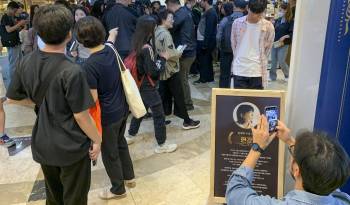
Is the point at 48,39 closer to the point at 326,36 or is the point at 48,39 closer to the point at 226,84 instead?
the point at 326,36

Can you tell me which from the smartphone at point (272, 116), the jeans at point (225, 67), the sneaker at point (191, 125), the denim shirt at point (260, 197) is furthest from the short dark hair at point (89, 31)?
the jeans at point (225, 67)

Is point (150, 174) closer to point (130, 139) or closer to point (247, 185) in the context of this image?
point (130, 139)

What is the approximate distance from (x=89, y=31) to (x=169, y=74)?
188 centimetres

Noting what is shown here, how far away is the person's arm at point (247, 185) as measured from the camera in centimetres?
150

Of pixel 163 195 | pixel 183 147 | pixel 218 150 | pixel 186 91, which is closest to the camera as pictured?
pixel 218 150

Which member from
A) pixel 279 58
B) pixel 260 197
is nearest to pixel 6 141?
pixel 260 197

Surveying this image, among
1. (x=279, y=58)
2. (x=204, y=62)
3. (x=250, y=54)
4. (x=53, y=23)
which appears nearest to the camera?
(x=53, y=23)

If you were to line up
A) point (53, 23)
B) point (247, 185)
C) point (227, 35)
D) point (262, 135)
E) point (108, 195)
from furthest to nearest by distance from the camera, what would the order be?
point (227, 35)
point (108, 195)
point (53, 23)
point (262, 135)
point (247, 185)

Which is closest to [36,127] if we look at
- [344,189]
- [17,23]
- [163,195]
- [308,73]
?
[163,195]

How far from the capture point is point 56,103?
79.8 inches

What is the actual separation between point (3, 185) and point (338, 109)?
297 centimetres

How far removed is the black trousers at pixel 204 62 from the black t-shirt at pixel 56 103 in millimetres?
4762

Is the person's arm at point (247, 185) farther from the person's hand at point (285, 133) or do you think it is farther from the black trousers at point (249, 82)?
the black trousers at point (249, 82)

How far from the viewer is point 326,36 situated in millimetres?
2088
